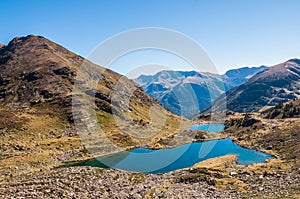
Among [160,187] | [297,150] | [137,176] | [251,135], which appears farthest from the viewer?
[251,135]

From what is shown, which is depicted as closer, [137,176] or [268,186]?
[268,186]

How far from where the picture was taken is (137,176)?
8206cm

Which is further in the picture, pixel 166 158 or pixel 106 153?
pixel 106 153

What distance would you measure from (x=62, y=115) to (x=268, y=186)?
442 ft

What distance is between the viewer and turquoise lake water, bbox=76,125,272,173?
103444 mm

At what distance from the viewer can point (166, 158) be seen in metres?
124

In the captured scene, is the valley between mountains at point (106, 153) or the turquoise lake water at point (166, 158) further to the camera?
the turquoise lake water at point (166, 158)

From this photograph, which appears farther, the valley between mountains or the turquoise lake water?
the turquoise lake water

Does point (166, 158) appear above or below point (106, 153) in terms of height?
below

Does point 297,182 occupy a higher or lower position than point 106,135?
lower

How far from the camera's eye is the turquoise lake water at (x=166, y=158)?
103444mm

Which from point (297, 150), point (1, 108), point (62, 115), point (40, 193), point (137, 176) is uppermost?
point (1, 108)

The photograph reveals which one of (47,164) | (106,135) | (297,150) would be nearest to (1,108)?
(106,135)

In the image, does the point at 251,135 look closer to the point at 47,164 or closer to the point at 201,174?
the point at 201,174
